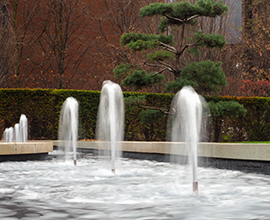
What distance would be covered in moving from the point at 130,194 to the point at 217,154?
353 centimetres

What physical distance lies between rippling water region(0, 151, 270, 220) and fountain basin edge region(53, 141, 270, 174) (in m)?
0.33

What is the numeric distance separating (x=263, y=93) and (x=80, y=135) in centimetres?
697

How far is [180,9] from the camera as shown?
37.2 feet

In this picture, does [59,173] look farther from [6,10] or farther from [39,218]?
[6,10]

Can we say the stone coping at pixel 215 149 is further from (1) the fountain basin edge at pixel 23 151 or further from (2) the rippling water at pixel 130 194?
(1) the fountain basin edge at pixel 23 151

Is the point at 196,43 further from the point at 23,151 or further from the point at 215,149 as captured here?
the point at 23,151

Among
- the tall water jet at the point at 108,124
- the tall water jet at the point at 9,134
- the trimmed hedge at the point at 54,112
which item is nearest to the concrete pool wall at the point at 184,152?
the tall water jet at the point at 108,124

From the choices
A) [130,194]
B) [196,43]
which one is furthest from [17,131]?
[130,194]

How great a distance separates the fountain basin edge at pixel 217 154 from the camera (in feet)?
25.6

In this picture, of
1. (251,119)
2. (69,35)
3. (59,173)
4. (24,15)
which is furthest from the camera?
(69,35)

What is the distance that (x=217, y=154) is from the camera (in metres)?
8.61

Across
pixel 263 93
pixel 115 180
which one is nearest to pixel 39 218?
pixel 115 180

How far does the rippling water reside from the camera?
173 inches

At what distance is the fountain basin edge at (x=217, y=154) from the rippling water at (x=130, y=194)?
325mm
